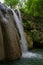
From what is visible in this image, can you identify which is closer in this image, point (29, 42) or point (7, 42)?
point (7, 42)

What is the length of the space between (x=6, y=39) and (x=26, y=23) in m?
9.08

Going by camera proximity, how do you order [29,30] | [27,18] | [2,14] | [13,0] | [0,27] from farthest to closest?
[13,0], [27,18], [29,30], [2,14], [0,27]

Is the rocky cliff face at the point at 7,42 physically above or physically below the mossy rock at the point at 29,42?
above

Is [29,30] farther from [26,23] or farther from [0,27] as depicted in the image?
[0,27]

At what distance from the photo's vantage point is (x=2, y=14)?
15.1 m

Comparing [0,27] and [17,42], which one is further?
[17,42]

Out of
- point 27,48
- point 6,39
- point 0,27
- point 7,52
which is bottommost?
point 27,48

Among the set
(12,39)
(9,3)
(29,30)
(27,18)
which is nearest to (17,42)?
(12,39)

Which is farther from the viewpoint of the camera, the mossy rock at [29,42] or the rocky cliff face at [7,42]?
the mossy rock at [29,42]

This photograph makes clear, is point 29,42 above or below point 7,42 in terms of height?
below

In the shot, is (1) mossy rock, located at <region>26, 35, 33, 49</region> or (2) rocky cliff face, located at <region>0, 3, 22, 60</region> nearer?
(2) rocky cliff face, located at <region>0, 3, 22, 60</region>

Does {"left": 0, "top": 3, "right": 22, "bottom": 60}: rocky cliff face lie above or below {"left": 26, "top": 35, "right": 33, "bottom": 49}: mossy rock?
above

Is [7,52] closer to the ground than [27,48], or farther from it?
farther from it

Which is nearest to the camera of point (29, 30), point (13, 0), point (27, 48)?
point (27, 48)
